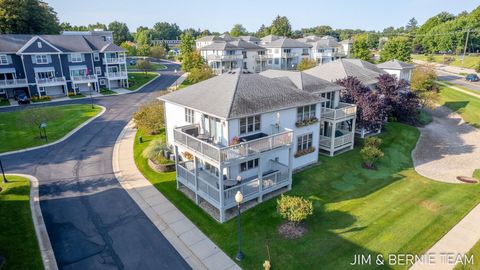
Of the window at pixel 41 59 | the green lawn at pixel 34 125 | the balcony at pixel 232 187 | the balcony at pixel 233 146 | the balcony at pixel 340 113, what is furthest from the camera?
the window at pixel 41 59

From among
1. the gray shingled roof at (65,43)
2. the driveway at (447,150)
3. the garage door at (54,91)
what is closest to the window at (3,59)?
the gray shingled roof at (65,43)

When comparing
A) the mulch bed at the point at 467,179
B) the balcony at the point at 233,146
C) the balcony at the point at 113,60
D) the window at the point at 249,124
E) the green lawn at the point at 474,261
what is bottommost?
the green lawn at the point at 474,261

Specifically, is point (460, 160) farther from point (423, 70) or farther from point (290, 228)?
point (423, 70)

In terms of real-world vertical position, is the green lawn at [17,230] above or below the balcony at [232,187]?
below

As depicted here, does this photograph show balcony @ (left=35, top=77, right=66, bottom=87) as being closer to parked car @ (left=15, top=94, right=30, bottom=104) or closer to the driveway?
parked car @ (left=15, top=94, right=30, bottom=104)

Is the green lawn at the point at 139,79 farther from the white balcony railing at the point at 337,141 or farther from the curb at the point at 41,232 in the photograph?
the white balcony railing at the point at 337,141

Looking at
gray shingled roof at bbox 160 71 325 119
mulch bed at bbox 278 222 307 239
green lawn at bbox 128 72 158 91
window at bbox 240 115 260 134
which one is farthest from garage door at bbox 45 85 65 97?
mulch bed at bbox 278 222 307 239

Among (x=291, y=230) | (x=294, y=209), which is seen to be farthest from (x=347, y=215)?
(x=294, y=209)

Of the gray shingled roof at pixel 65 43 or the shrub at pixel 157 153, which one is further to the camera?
the gray shingled roof at pixel 65 43
